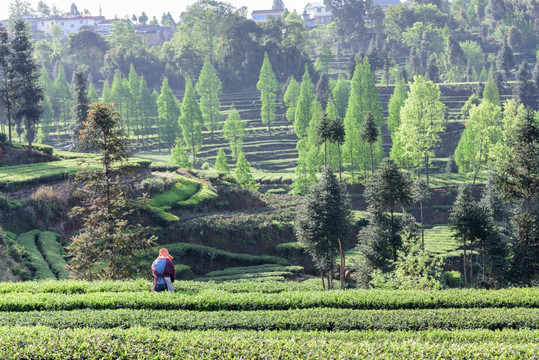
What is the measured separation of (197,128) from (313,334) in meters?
65.3

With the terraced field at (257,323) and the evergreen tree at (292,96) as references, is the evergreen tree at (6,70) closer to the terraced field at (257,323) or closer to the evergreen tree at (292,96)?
the terraced field at (257,323)

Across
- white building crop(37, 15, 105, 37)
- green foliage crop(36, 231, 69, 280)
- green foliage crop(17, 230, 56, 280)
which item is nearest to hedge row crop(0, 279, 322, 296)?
green foliage crop(17, 230, 56, 280)

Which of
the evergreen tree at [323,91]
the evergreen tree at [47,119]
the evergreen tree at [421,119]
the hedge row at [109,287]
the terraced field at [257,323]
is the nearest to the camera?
the terraced field at [257,323]

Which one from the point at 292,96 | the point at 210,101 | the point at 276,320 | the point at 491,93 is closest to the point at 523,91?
the point at 491,93

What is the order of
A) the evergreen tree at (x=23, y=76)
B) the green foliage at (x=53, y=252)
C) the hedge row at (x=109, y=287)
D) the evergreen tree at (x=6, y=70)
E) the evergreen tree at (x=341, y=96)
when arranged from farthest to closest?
1. the evergreen tree at (x=341, y=96)
2. the evergreen tree at (x=23, y=76)
3. the evergreen tree at (x=6, y=70)
4. the green foliage at (x=53, y=252)
5. the hedge row at (x=109, y=287)

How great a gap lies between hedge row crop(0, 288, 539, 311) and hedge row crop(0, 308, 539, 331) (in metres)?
0.73

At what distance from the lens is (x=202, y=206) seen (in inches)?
1923

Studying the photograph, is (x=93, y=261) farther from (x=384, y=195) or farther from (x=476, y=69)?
(x=476, y=69)

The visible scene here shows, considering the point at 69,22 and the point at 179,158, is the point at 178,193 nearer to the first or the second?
the point at 179,158

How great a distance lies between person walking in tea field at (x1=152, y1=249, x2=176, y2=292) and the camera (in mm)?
17656

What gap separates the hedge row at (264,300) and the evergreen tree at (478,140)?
4711cm

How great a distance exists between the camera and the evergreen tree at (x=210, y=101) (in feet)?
285

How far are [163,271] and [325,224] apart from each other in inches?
725

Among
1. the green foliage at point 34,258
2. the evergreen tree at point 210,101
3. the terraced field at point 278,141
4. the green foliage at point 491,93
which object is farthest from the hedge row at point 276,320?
the green foliage at point 491,93
